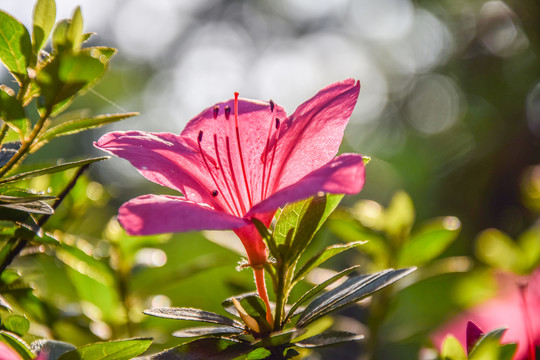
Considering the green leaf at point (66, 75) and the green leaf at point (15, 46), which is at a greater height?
the green leaf at point (15, 46)

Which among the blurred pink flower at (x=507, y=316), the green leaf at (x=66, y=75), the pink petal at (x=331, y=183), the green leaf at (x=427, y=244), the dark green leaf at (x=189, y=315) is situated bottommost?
the blurred pink flower at (x=507, y=316)

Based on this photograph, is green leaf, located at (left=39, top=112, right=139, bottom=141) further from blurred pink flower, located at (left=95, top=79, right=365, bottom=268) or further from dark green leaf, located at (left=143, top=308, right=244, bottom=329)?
dark green leaf, located at (left=143, top=308, right=244, bottom=329)

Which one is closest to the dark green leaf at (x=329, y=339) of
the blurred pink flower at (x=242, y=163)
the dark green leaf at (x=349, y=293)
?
the dark green leaf at (x=349, y=293)

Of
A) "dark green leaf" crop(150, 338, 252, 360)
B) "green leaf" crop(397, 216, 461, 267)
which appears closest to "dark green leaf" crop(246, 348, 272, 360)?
"dark green leaf" crop(150, 338, 252, 360)

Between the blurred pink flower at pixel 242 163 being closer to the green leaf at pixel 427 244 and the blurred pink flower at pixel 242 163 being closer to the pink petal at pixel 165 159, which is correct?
the pink petal at pixel 165 159

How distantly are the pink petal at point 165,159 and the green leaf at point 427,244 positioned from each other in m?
0.57

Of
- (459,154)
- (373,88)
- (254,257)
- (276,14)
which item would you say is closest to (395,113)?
(373,88)

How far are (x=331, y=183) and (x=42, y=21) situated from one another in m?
0.49

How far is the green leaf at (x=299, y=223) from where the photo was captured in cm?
82

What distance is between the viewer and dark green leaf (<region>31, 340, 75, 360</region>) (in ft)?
2.43

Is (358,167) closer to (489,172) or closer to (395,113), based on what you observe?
(489,172)

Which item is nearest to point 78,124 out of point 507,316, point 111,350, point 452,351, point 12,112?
point 12,112

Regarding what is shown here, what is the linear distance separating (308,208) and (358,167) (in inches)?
5.2

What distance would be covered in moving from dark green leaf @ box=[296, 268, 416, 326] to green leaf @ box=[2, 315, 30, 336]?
0.40 metres
